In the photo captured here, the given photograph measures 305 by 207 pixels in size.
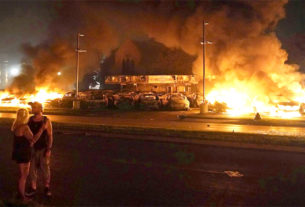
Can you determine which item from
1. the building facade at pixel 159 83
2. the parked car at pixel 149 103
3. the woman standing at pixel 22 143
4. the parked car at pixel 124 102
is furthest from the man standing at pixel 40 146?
the building facade at pixel 159 83

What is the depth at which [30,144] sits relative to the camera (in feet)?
19.1

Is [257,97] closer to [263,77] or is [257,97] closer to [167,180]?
[263,77]

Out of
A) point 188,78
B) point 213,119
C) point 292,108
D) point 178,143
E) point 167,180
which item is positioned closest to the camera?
point 167,180

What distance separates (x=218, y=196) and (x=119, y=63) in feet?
173

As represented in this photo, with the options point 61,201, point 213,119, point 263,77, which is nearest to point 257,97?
point 263,77

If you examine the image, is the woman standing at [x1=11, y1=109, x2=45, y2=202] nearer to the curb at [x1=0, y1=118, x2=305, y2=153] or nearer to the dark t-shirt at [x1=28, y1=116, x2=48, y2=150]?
the dark t-shirt at [x1=28, y1=116, x2=48, y2=150]

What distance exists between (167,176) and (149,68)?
47.5m

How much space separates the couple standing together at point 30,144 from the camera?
5.73m

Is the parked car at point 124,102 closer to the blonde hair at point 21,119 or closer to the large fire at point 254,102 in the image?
the large fire at point 254,102

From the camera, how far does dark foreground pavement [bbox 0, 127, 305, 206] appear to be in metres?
5.84

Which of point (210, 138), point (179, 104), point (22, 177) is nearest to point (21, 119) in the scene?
point (22, 177)

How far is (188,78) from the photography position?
44.8 m

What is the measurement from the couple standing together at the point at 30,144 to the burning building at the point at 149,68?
3886cm

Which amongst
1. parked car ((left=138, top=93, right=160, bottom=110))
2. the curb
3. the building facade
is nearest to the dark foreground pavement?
the curb
